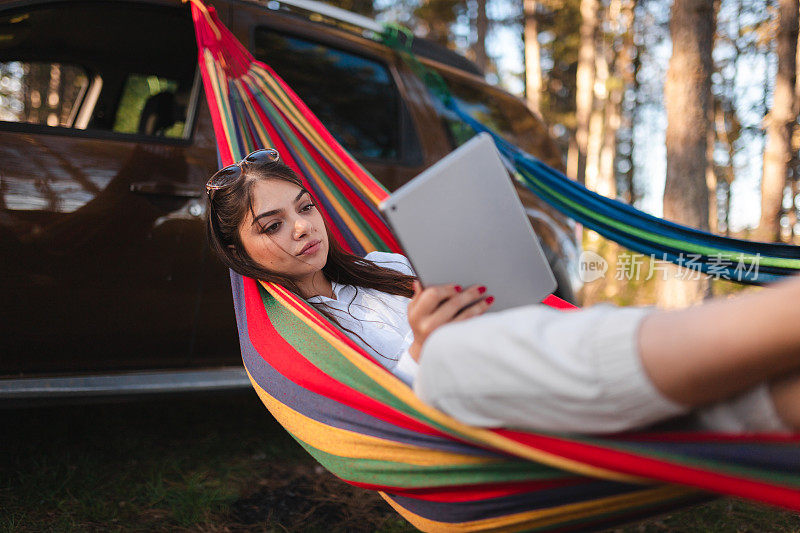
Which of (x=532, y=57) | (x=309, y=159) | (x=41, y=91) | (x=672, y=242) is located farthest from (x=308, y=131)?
(x=532, y=57)

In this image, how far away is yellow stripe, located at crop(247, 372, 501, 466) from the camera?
105 centimetres

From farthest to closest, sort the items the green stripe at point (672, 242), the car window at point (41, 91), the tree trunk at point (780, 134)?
1. the tree trunk at point (780, 134)
2. the car window at point (41, 91)
3. the green stripe at point (672, 242)

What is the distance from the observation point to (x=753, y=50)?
1462cm

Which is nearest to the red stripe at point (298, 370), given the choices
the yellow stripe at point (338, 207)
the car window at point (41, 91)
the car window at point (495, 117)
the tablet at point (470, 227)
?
the tablet at point (470, 227)

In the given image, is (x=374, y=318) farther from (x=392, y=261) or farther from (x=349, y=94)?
(x=349, y=94)

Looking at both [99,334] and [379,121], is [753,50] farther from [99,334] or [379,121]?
[99,334]

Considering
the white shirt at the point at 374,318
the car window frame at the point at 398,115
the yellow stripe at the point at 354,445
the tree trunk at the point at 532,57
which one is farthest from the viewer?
the tree trunk at the point at 532,57

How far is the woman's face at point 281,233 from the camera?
5.14 ft

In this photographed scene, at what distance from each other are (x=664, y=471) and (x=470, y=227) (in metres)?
0.49

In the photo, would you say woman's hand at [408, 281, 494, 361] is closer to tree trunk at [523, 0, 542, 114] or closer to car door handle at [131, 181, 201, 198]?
car door handle at [131, 181, 201, 198]

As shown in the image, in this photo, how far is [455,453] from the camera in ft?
3.38

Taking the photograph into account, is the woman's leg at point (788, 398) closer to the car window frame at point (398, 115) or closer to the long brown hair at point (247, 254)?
the long brown hair at point (247, 254)

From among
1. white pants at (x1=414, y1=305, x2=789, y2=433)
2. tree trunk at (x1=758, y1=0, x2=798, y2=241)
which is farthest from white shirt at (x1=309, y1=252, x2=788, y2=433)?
tree trunk at (x1=758, y1=0, x2=798, y2=241)

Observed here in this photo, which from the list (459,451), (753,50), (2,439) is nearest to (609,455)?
(459,451)
